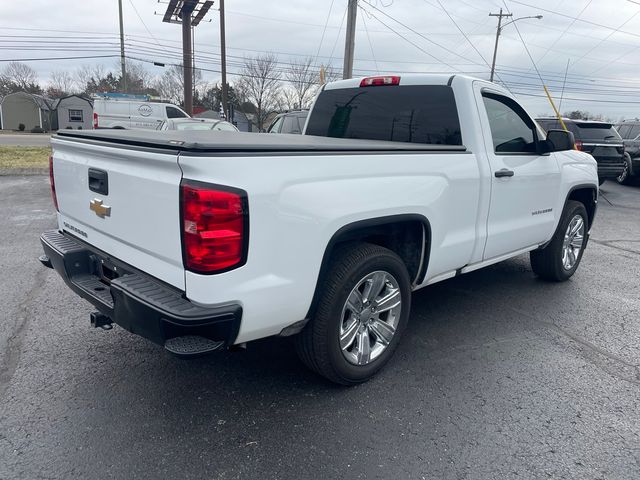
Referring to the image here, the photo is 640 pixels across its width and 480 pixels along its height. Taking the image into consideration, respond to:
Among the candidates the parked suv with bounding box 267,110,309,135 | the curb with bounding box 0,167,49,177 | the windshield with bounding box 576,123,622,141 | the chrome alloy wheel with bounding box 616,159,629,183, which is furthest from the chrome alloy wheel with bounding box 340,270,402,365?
the chrome alloy wheel with bounding box 616,159,629,183

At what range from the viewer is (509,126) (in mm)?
4156

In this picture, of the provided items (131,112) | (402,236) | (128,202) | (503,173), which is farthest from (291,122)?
(131,112)

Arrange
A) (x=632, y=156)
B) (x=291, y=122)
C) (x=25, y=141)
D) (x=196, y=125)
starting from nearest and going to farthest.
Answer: (x=291, y=122) → (x=196, y=125) → (x=632, y=156) → (x=25, y=141)

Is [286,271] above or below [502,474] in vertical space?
above

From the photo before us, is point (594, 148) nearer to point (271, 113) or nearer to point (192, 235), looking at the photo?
point (192, 235)

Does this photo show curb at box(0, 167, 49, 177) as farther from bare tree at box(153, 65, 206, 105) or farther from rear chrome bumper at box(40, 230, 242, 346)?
bare tree at box(153, 65, 206, 105)

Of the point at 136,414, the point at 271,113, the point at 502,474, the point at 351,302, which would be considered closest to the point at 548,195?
the point at 351,302

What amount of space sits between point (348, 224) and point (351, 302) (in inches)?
22.4

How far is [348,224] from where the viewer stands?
269 centimetres

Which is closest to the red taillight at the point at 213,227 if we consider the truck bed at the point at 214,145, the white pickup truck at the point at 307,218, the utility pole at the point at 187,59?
the white pickup truck at the point at 307,218

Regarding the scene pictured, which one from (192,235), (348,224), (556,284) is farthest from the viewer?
(556,284)

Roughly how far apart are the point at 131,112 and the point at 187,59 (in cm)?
744

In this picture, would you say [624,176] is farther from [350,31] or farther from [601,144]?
[350,31]

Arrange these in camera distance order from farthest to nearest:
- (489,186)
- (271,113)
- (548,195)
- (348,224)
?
(271,113) < (548,195) < (489,186) < (348,224)
